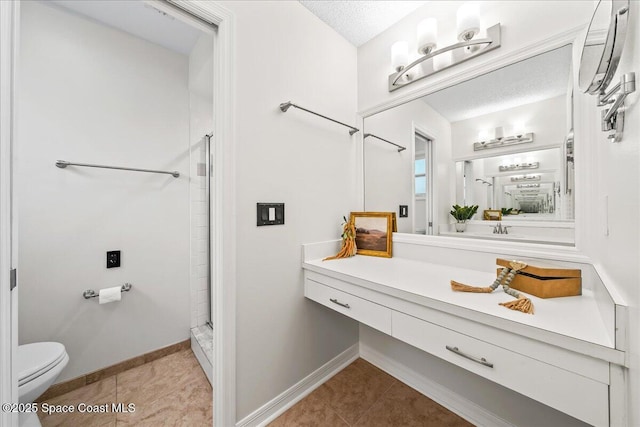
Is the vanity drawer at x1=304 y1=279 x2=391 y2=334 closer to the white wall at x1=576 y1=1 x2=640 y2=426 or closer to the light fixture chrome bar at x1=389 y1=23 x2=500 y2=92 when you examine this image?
the white wall at x1=576 y1=1 x2=640 y2=426

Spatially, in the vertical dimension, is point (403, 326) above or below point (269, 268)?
below

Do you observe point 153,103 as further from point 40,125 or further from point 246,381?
point 246,381

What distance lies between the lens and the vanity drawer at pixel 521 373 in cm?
59

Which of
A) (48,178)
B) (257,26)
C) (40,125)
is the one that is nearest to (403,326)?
(257,26)

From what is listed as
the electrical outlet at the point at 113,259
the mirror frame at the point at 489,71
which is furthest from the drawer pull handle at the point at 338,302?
the electrical outlet at the point at 113,259

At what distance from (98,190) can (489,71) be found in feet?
8.34

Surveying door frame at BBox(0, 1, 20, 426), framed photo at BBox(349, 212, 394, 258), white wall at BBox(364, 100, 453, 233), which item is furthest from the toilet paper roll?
white wall at BBox(364, 100, 453, 233)

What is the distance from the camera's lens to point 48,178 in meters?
1.47

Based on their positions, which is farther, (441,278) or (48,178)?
(48,178)

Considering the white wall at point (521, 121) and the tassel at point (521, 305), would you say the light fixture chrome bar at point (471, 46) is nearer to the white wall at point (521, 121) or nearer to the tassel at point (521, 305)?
the white wall at point (521, 121)

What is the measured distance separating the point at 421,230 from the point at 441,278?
1.49ft

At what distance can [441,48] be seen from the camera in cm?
130

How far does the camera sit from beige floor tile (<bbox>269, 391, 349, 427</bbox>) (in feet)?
4.09

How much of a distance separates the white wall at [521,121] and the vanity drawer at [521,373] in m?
0.98
